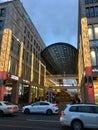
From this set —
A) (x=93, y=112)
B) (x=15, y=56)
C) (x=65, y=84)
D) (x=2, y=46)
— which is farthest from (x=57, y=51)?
(x=93, y=112)

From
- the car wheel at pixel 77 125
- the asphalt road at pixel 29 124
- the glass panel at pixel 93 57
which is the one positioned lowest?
the asphalt road at pixel 29 124

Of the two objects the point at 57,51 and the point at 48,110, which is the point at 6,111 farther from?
the point at 57,51

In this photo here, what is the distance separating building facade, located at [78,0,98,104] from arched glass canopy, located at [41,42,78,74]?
20375mm

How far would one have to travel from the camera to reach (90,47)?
27.1 metres

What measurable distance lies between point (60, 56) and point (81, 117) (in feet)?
164

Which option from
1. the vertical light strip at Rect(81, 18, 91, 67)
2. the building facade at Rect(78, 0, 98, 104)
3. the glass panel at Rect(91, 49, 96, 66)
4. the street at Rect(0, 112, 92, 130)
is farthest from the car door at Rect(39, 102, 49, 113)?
the glass panel at Rect(91, 49, 96, 66)

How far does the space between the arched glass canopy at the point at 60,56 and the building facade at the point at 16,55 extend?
897cm

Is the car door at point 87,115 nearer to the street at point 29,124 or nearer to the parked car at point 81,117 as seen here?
the parked car at point 81,117

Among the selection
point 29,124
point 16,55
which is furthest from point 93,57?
point 29,124

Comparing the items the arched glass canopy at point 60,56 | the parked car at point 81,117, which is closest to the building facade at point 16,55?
the arched glass canopy at point 60,56

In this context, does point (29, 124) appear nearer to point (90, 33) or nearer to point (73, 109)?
point (73, 109)

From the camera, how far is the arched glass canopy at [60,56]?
5119cm

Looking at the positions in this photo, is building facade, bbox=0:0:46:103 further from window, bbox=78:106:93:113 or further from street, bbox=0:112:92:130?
window, bbox=78:106:93:113

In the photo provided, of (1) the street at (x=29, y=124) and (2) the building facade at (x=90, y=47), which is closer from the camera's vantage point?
(1) the street at (x=29, y=124)
